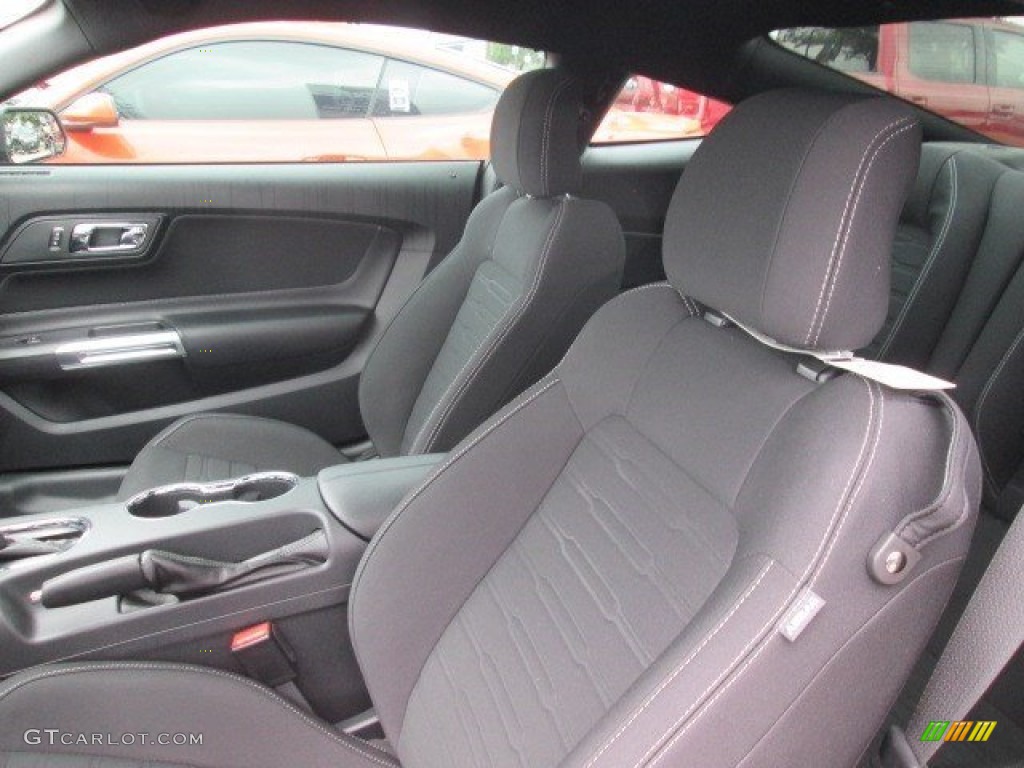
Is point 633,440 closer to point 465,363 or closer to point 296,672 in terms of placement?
point 296,672

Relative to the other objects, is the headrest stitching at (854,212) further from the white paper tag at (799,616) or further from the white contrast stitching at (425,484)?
the white contrast stitching at (425,484)

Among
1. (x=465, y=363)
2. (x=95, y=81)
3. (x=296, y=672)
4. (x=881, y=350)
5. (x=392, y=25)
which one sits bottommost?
(x=296, y=672)

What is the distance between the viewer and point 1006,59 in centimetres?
191

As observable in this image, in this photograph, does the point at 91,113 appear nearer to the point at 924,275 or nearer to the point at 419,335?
the point at 419,335

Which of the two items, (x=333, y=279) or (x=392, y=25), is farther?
(x=333, y=279)

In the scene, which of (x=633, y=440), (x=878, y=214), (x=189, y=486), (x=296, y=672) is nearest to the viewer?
(x=878, y=214)

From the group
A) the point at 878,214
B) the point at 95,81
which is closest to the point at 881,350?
the point at 878,214

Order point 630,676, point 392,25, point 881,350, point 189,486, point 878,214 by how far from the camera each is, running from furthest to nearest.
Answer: point 392,25
point 881,350
point 189,486
point 630,676
point 878,214

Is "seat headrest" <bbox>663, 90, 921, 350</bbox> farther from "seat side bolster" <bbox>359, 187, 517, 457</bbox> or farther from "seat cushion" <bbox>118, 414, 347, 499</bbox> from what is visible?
"seat cushion" <bbox>118, 414, 347, 499</bbox>

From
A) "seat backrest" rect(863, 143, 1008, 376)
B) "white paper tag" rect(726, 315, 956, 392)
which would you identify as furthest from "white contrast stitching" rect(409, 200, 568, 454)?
"white paper tag" rect(726, 315, 956, 392)

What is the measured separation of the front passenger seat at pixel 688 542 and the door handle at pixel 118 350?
1.29 metres

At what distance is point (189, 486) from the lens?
1.53 meters

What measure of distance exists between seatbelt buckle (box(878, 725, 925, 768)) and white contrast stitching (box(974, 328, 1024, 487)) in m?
0.56

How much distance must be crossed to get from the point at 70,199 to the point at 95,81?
0.94 feet
